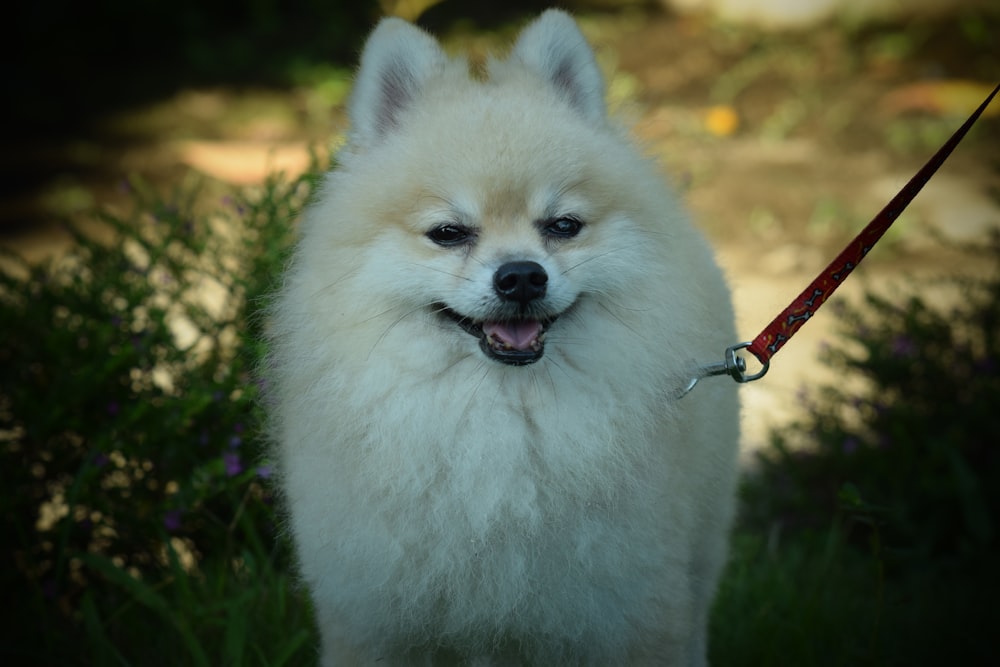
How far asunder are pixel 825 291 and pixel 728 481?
720 millimetres

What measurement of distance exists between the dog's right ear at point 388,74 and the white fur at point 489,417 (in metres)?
0.14

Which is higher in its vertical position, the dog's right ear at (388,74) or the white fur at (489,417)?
the dog's right ear at (388,74)

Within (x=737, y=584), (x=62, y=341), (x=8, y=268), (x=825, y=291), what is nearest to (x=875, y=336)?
(x=737, y=584)

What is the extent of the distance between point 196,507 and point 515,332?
1396 mm

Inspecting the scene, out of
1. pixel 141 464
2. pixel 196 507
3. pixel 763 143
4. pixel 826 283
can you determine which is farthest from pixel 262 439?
pixel 763 143

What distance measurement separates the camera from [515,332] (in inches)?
74.9

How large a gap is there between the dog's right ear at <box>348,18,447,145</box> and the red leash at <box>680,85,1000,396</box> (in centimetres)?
101

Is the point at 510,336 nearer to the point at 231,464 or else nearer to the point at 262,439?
the point at 262,439

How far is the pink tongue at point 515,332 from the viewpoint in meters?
1.88

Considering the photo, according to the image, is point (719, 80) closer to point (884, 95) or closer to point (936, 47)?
point (884, 95)

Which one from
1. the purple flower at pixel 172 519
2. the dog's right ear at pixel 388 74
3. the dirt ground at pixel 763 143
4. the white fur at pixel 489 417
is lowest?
the purple flower at pixel 172 519

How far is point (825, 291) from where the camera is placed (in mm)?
2021

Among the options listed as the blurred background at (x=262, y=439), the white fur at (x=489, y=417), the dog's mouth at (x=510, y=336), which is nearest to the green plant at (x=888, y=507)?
the blurred background at (x=262, y=439)

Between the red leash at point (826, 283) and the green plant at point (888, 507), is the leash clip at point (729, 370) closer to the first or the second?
the red leash at point (826, 283)
